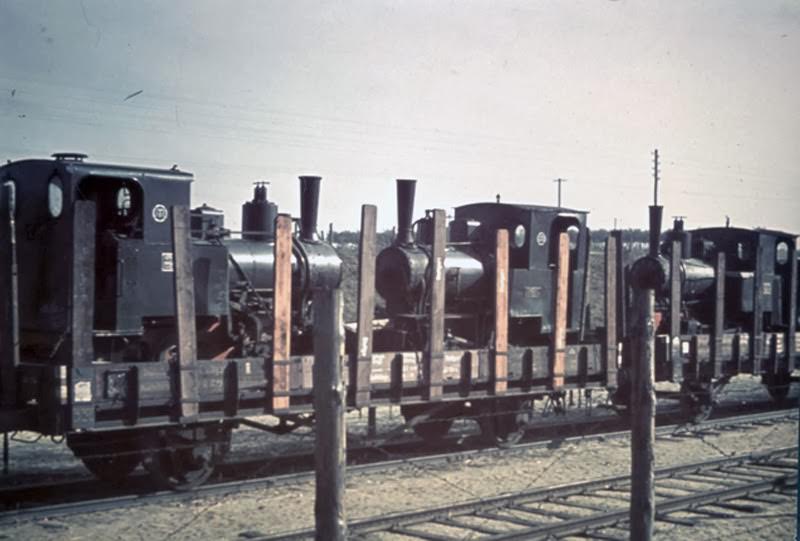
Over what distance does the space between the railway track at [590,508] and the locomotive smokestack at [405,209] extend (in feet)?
15.4

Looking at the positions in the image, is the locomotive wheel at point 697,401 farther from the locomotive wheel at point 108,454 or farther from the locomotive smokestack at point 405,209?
the locomotive wheel at point 108,454

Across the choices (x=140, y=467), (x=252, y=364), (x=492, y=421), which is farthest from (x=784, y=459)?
(x=140, y=467)

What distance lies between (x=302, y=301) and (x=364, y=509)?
3411 millimetres

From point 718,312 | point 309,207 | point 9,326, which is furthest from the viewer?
point 718,312

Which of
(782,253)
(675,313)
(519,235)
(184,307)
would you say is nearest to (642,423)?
(184,307)

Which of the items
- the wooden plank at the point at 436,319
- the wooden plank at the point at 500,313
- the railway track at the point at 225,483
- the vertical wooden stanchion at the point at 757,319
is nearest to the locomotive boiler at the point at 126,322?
the railway track at the point at 225,483

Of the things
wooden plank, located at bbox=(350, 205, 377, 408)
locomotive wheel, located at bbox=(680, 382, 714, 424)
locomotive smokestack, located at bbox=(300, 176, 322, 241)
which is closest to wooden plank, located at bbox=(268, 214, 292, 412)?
wooden plank, located at bbox=(350, 205, 377, 408)

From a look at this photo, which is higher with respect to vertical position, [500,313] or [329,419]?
[500,313]

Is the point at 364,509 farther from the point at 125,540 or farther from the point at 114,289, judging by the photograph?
the point at 114,289

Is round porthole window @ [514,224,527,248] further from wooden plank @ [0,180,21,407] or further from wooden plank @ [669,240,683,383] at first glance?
wooden plank @ [0,180,21,407]

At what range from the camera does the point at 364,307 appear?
36.9 feet

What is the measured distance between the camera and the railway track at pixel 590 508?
8703 mm

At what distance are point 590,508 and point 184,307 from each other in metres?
4.57

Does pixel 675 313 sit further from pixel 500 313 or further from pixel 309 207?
pixel 309 207
